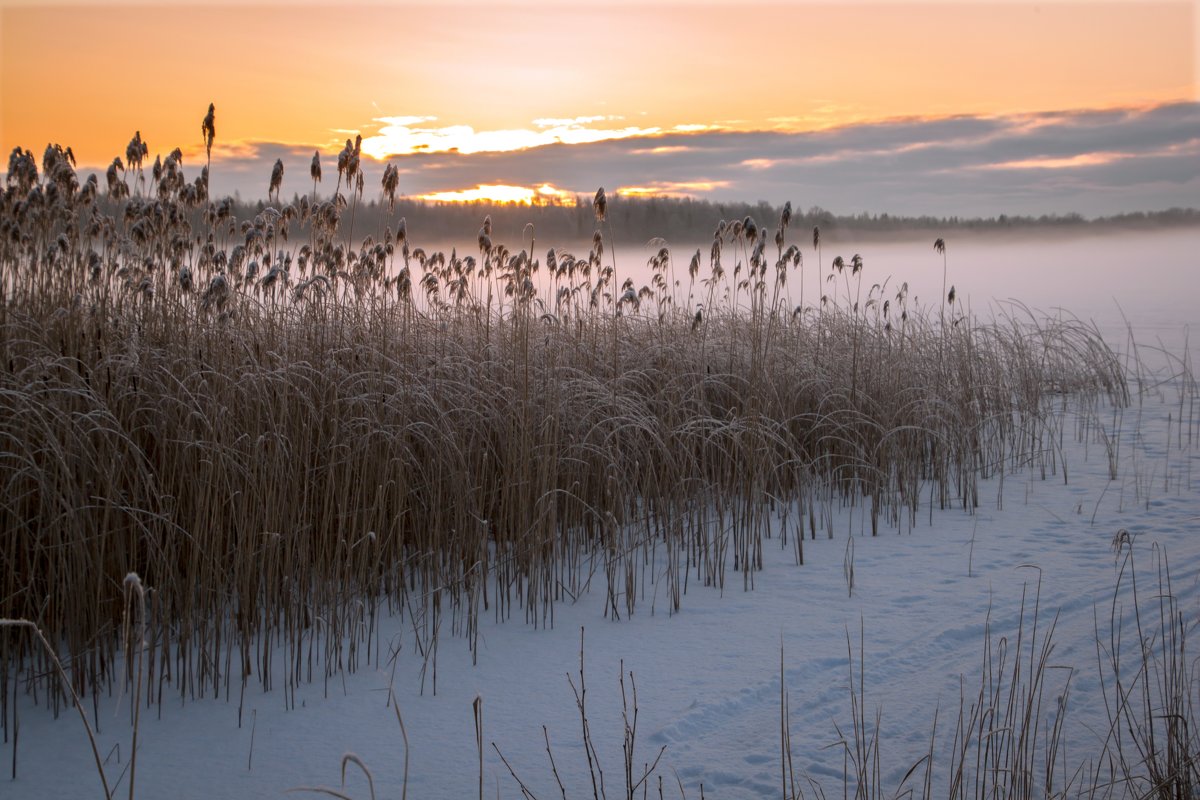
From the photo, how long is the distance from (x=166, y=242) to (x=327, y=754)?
348 cm

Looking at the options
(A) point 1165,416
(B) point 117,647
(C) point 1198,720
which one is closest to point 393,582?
(B) point 117,647

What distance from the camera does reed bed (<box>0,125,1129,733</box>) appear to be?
321 cm

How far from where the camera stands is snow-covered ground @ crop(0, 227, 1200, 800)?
257 cm

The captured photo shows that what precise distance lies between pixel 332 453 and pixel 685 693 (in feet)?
5.80

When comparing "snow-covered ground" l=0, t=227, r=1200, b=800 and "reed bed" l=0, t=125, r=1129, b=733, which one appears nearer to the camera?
"snow-covered ground" l=0, t=227, r=1200, b=800

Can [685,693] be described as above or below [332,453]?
below

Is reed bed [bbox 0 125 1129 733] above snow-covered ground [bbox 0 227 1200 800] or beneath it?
above

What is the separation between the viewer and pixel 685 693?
3.00 m

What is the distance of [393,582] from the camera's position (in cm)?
381

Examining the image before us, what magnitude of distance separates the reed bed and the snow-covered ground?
0.49 feet

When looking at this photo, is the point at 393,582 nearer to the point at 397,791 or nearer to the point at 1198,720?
the point at 397,791

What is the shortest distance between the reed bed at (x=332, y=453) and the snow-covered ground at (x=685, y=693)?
15 cm

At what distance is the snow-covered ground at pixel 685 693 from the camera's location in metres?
2.57

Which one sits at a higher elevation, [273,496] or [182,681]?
[273,496]
